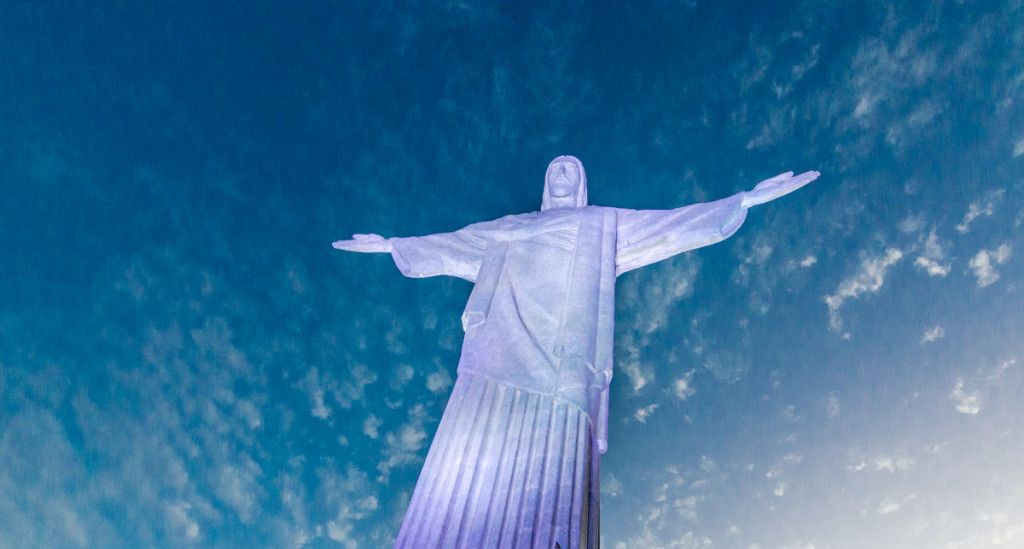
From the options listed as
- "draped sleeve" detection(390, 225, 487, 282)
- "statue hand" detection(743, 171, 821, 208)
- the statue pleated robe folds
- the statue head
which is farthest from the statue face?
"statue hand" detection(743, 171, 821, 208)

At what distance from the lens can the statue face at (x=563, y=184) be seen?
10.4 m

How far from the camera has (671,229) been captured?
929 centimetres

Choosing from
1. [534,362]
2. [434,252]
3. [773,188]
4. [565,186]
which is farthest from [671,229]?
[434,252]

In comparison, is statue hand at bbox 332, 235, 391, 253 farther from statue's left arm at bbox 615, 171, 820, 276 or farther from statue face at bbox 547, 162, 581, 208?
statue's left arm at bbox 615, 171, 820, 276

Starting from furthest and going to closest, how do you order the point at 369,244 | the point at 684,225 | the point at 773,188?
1. the point at 369,244
2. the point at 684,225
3. the point at 773,188

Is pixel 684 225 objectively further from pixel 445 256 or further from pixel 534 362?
pixel 445 256

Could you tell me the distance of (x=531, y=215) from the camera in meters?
9.77

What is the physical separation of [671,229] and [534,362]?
3.10 metres

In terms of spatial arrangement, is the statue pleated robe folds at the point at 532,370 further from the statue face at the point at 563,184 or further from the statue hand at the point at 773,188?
the statue face at the point at 563,184

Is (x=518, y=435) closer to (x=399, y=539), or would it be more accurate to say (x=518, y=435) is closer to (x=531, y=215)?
(x=399, y=539)

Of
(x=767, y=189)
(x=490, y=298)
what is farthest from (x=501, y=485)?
(x=767, y=189)

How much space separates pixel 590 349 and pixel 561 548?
2216 millimetres

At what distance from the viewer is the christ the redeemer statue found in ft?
20.2

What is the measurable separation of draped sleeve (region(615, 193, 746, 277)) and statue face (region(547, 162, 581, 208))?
3.15 ft
